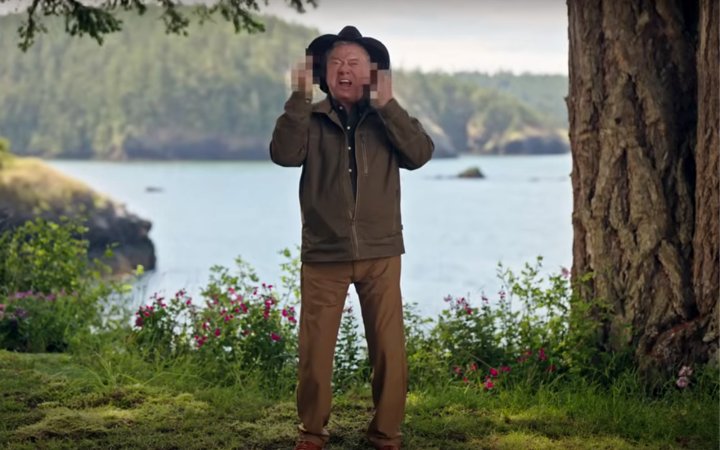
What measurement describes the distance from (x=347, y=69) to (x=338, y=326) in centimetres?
104

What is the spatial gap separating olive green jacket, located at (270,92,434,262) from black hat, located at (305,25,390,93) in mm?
145

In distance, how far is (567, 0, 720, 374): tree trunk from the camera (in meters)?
5.56

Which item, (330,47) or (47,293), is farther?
(47,293)

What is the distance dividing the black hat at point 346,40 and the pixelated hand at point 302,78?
0.40ft

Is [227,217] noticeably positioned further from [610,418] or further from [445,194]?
[610,418]

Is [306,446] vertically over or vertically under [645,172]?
under

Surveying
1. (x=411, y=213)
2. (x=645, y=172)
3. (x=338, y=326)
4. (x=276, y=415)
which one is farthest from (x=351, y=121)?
(x=411, y=213)

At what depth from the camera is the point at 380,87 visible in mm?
4137

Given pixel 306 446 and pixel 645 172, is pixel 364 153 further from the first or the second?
pixel 645 172

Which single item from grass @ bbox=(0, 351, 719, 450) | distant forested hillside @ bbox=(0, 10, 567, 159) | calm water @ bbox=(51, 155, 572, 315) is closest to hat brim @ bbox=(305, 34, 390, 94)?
grass @ bbox=(0, 351, 719, 450)

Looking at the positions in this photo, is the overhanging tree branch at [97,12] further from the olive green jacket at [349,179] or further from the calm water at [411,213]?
the calm water at [411,213]

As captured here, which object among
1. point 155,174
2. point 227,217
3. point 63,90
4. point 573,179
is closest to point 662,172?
point 573,179

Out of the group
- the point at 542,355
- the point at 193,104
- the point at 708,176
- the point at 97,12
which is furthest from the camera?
the point at 193,104

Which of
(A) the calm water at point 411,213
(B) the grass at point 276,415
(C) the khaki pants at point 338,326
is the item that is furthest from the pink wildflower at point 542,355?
(A) the calm water at point 411,213
